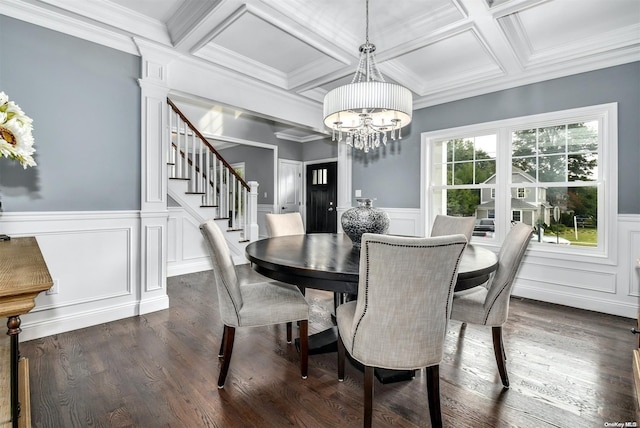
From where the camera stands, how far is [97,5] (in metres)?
2.51

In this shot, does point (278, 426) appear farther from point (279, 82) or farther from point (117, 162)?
point (279, 82)

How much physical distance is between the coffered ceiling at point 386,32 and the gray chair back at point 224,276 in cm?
176

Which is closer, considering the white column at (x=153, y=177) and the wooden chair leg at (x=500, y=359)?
the wooden chair leg at (x=500, y=359)

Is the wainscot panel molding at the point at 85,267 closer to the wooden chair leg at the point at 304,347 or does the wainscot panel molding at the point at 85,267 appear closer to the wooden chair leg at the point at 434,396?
the wooden chair leg at the point at 304,347

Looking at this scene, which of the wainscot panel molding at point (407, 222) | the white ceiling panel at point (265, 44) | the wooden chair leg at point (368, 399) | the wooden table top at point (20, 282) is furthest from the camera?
the wainscot panel molding at point (407, 222)

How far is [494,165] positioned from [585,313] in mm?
1825

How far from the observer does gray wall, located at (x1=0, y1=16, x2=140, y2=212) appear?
2.36 meters

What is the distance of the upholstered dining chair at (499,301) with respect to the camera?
174cm

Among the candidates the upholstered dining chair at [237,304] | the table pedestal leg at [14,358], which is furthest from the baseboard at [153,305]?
the table pedestal leg at [14,358]

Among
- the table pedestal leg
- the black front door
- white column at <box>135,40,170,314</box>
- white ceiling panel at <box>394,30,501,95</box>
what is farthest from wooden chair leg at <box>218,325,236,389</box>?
the black front door

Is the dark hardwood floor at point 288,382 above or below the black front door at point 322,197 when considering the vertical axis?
below

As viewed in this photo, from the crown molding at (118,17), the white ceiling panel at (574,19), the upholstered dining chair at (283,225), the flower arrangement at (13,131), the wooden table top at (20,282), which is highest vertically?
the white ceiling panel at (574,19)

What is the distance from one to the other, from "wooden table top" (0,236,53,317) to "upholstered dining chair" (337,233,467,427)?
1.06 meters

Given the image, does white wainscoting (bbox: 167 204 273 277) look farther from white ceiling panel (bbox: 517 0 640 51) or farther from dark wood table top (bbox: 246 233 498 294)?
white ceiling panel (bbox: 517 0 640 51)
